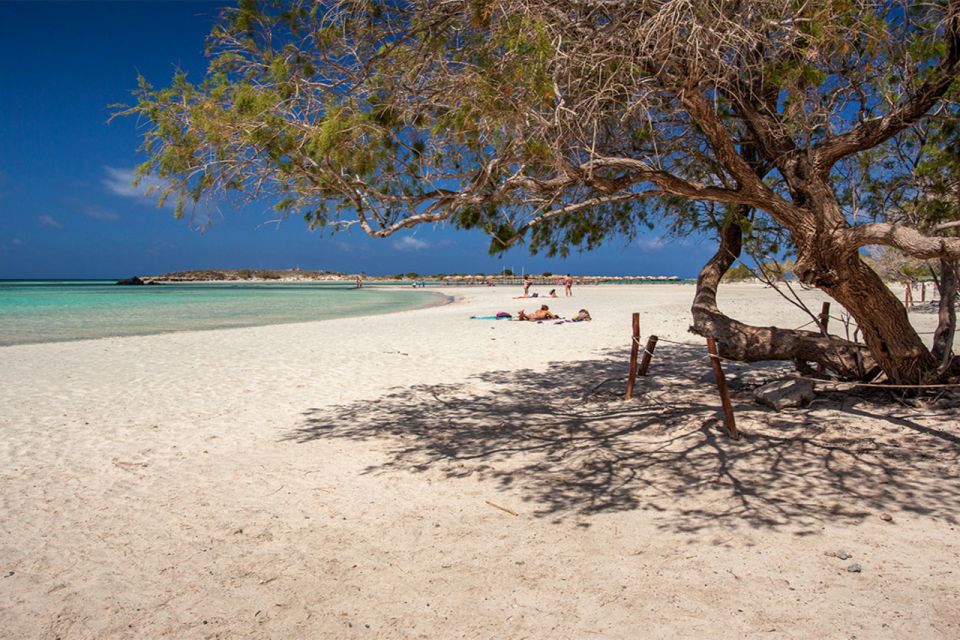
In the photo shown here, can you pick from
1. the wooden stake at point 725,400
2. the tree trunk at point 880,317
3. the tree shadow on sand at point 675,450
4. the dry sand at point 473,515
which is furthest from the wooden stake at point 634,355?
the tree trunk at point 880,317

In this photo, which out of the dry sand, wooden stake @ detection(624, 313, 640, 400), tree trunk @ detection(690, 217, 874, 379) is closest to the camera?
the dry sand

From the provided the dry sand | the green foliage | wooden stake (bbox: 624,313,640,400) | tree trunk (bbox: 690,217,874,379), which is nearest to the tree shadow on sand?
the dry sand

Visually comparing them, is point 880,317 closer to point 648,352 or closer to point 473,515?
point 648,352

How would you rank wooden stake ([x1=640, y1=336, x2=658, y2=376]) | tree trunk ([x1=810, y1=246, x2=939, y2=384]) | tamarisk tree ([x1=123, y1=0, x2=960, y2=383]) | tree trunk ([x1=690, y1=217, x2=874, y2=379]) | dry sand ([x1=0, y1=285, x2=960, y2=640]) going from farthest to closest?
wooden stake ([x1=640, y1=336, x2=658, y2=376])
tree trunk ([x1=690, y1=217, x2=874, y2=379])
tree trunk ([x1=810, y1=246, x2=939, y2=384])
tamarisk tree ([x1=123, y1=0, x2=960, y2=383])
dry sand ([x1=0, y1=285, x2=960, y2=640])

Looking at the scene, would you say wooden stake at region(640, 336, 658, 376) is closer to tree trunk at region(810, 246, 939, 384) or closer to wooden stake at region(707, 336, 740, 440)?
wooden stake at region(707, 336, 740, 440)

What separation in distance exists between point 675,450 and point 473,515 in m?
2.21

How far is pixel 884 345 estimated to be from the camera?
218 inches

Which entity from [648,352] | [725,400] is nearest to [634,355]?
[648,352]

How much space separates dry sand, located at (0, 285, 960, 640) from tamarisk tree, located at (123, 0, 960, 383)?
6.19 ft

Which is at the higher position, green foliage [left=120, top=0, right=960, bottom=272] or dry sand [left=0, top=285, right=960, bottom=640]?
green foliage [left=120, top=0, right=960, bottom=272]

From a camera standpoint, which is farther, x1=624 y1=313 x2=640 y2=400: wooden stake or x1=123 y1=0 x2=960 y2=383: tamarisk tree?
x1=624 y1=313 x2=640 y2=400: wooden stake

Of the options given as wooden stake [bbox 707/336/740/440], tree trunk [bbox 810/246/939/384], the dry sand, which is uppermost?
tree trunk [bbox 810/246/939/384]

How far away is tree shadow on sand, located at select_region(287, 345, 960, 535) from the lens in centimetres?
385

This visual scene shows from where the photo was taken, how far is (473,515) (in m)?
3.80
